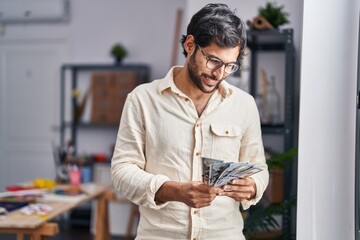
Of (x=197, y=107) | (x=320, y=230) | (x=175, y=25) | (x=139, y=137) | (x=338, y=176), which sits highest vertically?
Answer: (x=175, y=25)

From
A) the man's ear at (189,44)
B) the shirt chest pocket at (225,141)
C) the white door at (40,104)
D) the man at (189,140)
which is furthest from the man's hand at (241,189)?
the white door at (40,104)

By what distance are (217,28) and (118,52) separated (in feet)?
11.7

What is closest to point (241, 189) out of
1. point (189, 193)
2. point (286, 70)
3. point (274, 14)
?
point (189, 193)

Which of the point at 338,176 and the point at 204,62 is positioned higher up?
the point at 204,62

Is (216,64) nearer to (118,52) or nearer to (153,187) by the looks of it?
(153,187)

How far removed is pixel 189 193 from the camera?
49.6 inches

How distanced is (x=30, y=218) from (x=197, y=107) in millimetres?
1270

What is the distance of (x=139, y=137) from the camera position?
1.39 meters

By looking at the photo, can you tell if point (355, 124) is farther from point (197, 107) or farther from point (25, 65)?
point (25, 65)

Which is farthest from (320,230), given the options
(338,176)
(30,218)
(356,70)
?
(30,218)

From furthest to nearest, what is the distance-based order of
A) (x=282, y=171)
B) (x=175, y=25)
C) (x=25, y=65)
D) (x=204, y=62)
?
(x=25, y=65) < (x=175, y=25) < (x=282, y=171) < (x=204, y=62)

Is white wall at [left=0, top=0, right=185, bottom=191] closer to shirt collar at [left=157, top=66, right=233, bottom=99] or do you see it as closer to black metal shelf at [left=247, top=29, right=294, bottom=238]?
black metal shelf at [left=247, top=29, right=294, bottom=238]

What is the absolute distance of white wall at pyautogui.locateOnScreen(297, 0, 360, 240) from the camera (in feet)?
4.57

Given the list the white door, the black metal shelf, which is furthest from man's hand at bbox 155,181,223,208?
the white door
